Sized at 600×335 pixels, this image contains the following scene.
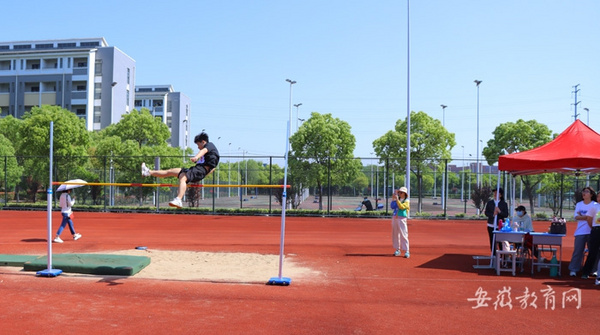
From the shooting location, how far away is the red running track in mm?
6238

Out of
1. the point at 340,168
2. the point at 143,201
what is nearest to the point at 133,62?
the point at 143,201

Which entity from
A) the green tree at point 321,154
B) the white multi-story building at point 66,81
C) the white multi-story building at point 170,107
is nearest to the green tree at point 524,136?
the green tree at point 321,154

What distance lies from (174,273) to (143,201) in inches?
913

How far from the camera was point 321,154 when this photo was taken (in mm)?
29641

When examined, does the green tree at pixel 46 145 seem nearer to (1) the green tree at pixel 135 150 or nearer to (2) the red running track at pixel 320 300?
(1) the green tree at pixel 135 150

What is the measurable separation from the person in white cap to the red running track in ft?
1.58

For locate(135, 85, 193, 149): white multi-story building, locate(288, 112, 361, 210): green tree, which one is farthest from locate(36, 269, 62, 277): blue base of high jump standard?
locate(135, 85, 193, 149): white multi-story building

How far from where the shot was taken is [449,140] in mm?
32625

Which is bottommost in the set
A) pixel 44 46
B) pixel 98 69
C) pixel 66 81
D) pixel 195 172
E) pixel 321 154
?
pixel 195 172

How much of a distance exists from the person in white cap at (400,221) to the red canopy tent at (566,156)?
8.56 feet

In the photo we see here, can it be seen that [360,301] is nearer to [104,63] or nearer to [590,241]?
[590,241]

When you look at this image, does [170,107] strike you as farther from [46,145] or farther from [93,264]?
[93,264]

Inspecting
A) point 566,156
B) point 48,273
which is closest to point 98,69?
point 48,273

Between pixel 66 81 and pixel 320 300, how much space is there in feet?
195
